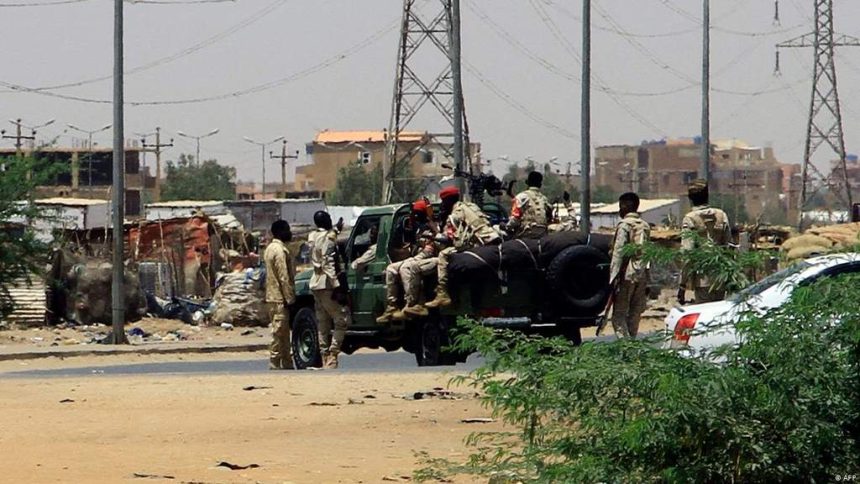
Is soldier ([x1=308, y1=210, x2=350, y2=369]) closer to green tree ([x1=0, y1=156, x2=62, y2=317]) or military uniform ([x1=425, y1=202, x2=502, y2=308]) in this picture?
military uniform ([x1=425, y1=202, x2=502, y2=308])

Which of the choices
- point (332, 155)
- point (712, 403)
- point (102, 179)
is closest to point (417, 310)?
point (712, 403)

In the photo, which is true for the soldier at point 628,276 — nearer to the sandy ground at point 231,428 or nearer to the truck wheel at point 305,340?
the sandy ground at point 231,428

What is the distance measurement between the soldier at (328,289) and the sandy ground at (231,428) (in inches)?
73.7

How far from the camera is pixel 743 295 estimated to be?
9.76 meters

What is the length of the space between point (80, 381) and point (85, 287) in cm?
1770

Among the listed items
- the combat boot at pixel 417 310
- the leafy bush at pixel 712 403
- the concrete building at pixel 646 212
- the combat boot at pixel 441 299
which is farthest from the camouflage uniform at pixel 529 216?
the concrete building at pixel 646 212

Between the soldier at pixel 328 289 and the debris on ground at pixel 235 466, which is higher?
Answer: the soldier at pixel 328 289

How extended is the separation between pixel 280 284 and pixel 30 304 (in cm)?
1703

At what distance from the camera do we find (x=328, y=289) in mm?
21234

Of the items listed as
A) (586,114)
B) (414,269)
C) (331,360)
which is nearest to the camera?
(414,269)

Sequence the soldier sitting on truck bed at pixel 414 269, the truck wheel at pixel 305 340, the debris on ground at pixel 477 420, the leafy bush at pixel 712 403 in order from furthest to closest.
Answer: the truck wheel at pixel 305 340 → the soldier sitting on truck bed at pixel 414 269 → the debris on ground at pixel 477 420 → the leafy bush at pixel 712 403

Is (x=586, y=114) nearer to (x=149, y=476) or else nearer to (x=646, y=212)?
(x=149, y=476)

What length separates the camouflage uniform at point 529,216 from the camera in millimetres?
20938

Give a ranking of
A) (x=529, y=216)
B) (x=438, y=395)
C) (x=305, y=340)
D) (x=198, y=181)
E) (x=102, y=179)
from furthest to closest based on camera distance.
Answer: (x=198, y=181)
(x=102, y=179)
(x=305, y=340)
(x=529, y=216)
(x=438, y=395)
